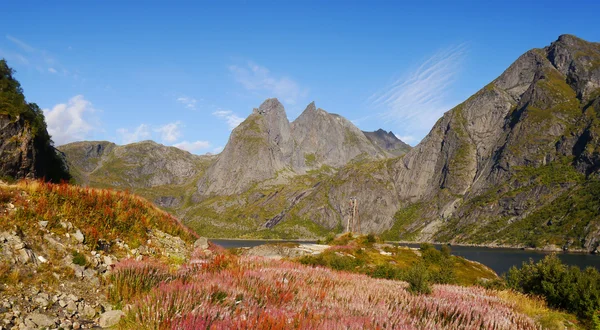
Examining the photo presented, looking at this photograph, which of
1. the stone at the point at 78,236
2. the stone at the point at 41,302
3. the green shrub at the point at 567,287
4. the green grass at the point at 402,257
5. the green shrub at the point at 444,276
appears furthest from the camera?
the green grass at the point at 402,257

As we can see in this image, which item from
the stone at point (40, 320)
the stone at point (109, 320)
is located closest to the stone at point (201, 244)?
the stone at point (40, 320)

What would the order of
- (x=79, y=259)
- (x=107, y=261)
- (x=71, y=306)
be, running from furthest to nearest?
1. (x=107, y=261)
2. (x=79, y=259)
3. (x=71, y=306)

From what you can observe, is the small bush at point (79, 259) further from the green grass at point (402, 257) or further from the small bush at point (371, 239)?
the small bush at point (371, 239)

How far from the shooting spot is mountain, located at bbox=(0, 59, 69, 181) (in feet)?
165

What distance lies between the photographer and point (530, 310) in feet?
25.1

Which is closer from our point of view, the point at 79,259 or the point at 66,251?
the point at 79,259

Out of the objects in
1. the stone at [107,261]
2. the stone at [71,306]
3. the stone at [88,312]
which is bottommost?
the stone at [88,312]

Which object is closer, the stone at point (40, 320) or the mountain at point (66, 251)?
the stone at point (40, 320)

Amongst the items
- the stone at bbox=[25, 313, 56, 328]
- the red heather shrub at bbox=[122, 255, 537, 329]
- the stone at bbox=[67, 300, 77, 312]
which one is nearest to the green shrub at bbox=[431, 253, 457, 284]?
the red heather shrub at bbox=[122, 255, 537, 329]

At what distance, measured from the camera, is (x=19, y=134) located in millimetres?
52500

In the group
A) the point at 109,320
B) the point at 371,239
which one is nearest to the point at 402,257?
the point at 371,239

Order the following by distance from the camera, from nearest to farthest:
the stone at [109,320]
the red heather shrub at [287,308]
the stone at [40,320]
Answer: the red heather shrub at [287,308], the stone at [109,320], the stone at [40,320]

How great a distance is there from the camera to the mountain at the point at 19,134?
50375 millimetres

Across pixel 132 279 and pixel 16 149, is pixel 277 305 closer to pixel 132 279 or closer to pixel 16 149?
pixel 132 279
